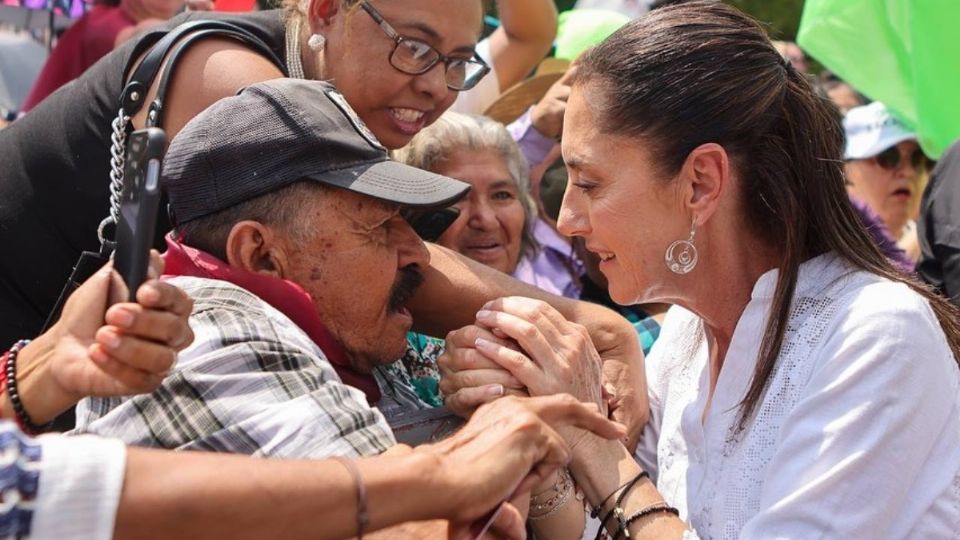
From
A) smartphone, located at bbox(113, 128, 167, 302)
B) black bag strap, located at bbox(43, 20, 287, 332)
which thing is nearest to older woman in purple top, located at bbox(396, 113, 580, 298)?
black bag strap, located at bbox(43, 20, 287, 332)

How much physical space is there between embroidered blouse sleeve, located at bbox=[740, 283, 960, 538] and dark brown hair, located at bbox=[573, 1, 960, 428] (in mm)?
167

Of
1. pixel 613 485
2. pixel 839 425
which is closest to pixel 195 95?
pixel 613 485

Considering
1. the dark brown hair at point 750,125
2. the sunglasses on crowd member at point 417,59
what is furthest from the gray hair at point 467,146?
the dark brown hair at point 750,125

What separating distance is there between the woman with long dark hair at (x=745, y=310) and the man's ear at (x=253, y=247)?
0.42m

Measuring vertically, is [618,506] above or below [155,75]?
below

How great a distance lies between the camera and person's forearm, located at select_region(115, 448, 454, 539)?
1.65 meters

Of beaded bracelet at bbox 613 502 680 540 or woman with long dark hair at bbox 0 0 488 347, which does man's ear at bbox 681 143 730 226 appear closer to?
beaded bracelet at bbox 613 502 680 540

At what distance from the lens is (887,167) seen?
6.43 metres

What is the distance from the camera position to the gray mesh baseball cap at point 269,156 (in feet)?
7.70

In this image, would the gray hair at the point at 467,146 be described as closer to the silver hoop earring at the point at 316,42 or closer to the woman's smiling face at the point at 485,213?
the woman's smiling face at the point at 485,213

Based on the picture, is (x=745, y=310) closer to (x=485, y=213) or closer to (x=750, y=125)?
(x=750, y=125)

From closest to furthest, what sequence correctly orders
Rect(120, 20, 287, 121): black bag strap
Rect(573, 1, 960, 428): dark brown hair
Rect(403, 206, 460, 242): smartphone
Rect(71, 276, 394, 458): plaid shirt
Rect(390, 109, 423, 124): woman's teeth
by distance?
Rect(71, 276, 394, 458): plaid shirt → Rect(573, 1, 960, 428): dark brown hair → Rect(120, 20, 287, 121): black bag strap → Rect(403, 206, 460, 242): smartphone → Rect(390, 109, 423, 124): woman's teeth

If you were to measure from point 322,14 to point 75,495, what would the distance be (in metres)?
1.87

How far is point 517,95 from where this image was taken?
5348mm
